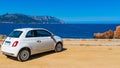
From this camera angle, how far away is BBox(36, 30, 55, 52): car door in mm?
10720

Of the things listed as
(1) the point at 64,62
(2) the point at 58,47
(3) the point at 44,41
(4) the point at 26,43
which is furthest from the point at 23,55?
(2) the point at 58,47

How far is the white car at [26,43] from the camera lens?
372 inches

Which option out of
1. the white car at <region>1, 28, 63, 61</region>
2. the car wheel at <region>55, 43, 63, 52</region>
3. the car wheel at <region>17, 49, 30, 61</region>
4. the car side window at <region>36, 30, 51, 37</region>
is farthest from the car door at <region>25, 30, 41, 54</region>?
the car wheel at <region>55, 43, 63, 52</region>

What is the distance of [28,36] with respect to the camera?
1016 centimetres

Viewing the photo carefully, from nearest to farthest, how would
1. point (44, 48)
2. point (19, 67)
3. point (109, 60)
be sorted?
point (19, 67) → point (109, 60) → point (44, 48)

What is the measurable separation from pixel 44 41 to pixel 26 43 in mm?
1452

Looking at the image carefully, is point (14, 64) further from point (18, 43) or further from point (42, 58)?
point (42, 58)

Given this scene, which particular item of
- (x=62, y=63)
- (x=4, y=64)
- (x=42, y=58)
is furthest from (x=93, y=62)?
(x=4, y=64)

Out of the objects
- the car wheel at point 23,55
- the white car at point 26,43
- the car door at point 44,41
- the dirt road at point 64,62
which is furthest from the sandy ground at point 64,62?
the car door at point 44,41

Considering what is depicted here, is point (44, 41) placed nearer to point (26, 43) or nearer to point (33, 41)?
point (33, 41)

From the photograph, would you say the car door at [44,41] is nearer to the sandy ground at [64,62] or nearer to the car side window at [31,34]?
the car side window at [31,34]

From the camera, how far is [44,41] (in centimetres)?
1090

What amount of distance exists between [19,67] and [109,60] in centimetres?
493

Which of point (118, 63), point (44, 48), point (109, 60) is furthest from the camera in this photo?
point (44, 48)
